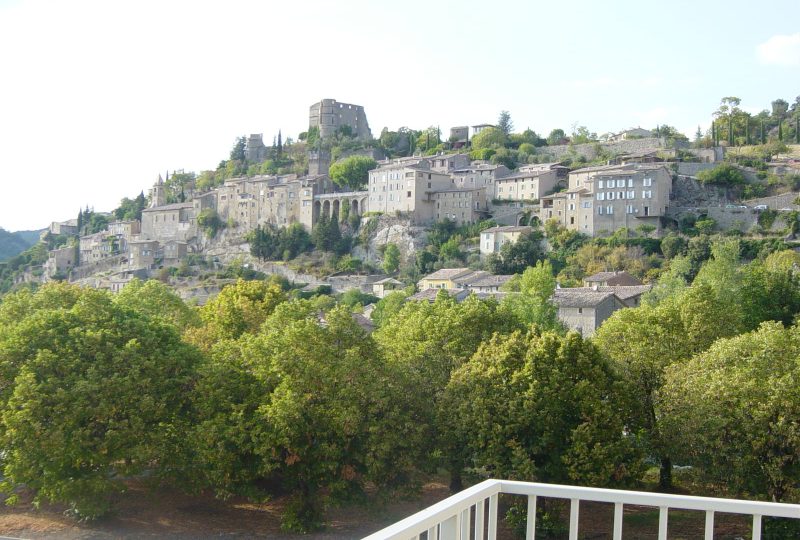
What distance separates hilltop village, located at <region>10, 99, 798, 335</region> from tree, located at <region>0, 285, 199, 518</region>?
28276mm

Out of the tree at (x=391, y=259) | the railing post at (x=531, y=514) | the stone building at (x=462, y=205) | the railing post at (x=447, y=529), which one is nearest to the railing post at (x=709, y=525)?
the railing post at (x=531, y=514)

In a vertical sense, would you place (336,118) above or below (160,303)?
above

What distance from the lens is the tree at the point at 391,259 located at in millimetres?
86444

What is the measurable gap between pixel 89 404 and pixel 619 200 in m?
60.3

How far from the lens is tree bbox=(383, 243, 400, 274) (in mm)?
86444

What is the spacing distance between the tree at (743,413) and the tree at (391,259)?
61.3 m

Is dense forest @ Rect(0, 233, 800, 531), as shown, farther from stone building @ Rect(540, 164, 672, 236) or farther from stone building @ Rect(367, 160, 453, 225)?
stone building @ Rect(367, 160, 453, 225)

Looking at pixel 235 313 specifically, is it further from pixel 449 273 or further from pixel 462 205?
pixel 462 205

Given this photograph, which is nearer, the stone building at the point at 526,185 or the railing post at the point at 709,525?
the railing post at the point at 709,525

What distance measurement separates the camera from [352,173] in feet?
352

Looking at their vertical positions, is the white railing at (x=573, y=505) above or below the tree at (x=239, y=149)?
below

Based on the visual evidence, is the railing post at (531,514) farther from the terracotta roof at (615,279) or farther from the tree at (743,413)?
the terracotta roof at (615,279)

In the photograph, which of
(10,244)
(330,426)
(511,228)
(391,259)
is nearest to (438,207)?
(391,259)

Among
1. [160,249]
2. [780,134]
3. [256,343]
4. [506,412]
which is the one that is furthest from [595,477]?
[160,249]
